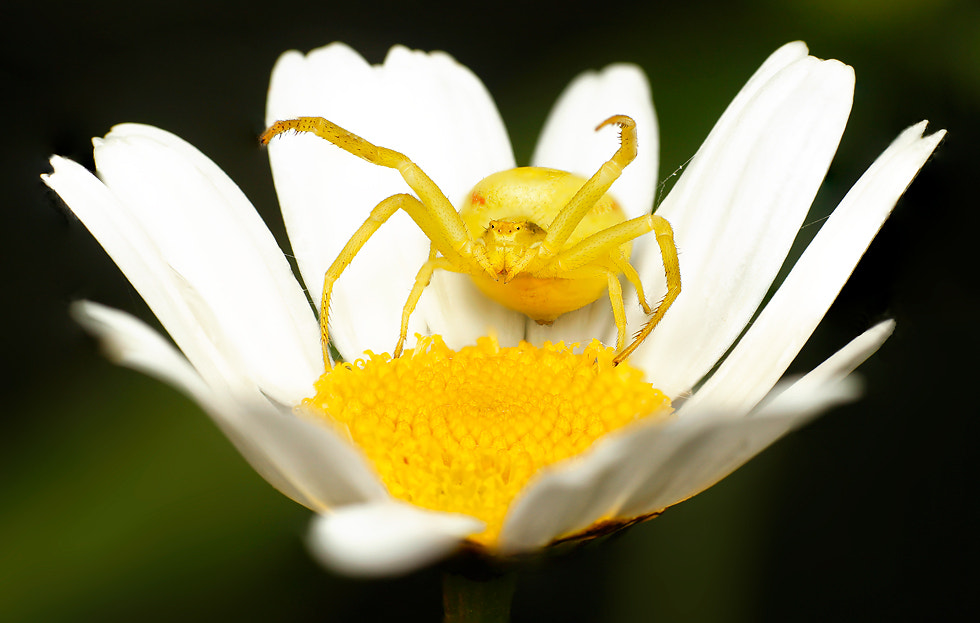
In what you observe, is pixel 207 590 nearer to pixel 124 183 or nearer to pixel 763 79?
pixel 124 183

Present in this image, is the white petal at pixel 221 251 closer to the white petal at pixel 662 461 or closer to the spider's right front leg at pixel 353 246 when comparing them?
the spider's right front leg at pixel 353 246

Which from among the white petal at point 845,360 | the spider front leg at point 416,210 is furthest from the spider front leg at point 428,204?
the white petal at point 845,360

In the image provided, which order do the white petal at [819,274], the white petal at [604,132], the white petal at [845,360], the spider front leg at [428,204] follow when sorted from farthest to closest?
the white petal at [604,132], the spider front leg at [428,204], the white petal at [819,274], the white petal at [845,360]

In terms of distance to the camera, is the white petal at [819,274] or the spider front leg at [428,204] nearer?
the white petal at [819,274]

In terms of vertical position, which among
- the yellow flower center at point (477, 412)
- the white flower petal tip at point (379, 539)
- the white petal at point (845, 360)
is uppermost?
the yellow flower center at point (477, 412)

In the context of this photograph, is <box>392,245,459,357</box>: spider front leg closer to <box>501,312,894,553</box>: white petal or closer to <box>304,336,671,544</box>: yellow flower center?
<box>304,336,671,544</box>: yellow flower center

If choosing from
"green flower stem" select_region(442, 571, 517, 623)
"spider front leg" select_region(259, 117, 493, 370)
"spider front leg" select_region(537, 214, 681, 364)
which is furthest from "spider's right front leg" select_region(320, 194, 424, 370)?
"green flower stem" select_region(442, 571, 517, 623)

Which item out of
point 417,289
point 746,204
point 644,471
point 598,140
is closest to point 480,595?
point 644,471
